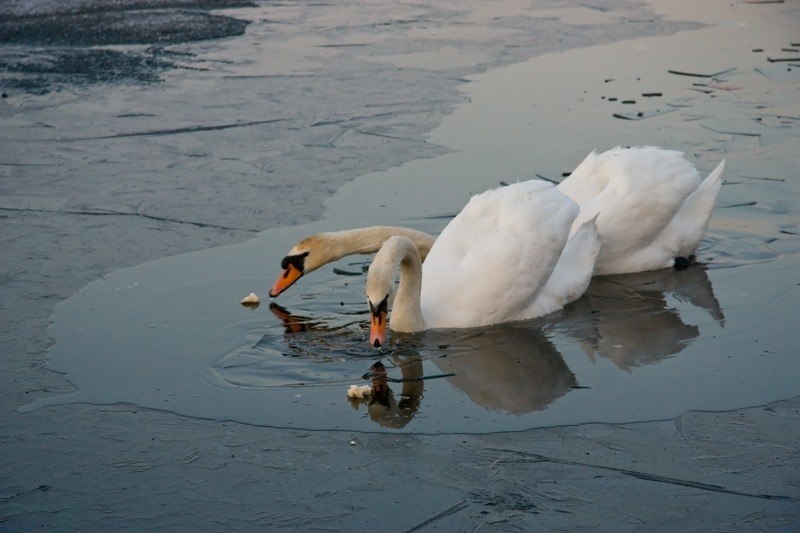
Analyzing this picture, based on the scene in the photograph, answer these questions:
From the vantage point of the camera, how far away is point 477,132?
11195mm

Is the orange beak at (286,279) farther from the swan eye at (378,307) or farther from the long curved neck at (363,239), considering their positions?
the swan eye at (378,307)

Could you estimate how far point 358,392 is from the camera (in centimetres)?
618

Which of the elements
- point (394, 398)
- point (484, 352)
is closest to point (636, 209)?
point (484, 352)

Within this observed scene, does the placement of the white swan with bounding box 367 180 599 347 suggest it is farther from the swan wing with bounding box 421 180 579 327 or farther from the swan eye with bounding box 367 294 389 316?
the swan eye with bounding box 367 294 389 316

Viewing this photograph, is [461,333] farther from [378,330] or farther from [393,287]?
[378,330]

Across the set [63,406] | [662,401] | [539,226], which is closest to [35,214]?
[63,406]

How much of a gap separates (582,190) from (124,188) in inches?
147

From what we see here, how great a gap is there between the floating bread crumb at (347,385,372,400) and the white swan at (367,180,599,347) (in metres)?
0.78

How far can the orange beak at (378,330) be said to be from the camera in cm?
657

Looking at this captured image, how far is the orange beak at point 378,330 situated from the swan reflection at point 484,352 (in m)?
0.18

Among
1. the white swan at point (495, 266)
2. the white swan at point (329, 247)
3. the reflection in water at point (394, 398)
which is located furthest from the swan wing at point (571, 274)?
the reflection in water at point (394, 398)

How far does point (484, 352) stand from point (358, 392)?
1005mm

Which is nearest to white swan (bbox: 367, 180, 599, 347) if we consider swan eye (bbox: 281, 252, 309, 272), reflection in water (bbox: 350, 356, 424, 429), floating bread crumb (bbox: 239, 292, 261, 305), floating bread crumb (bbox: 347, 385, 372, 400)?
reflection in water (bbox: 350, 356, 424, 429)

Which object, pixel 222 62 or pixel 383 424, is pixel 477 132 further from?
pixel 383 424
